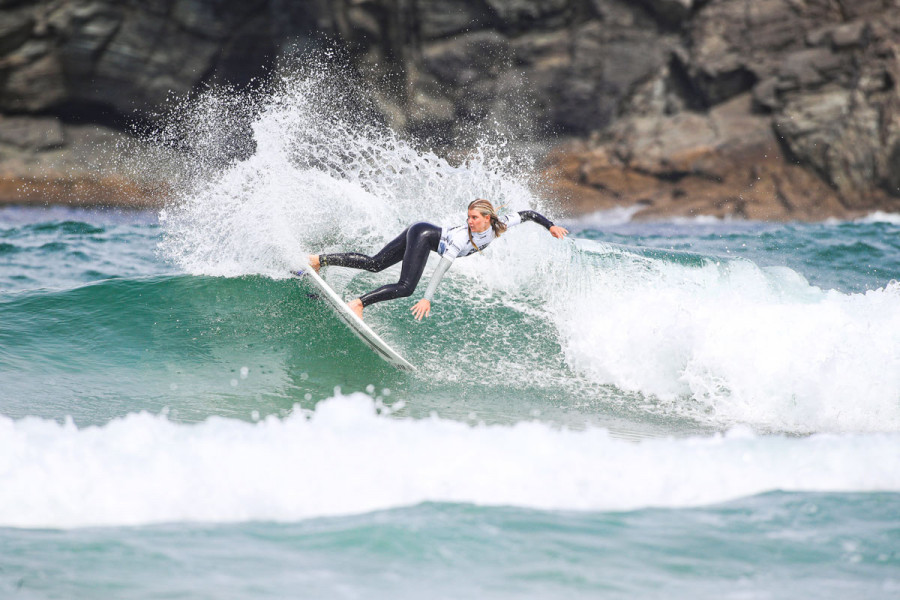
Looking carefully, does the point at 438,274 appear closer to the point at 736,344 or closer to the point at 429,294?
the point at 429,294

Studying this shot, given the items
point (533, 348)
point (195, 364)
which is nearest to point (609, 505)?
point (533, 348)

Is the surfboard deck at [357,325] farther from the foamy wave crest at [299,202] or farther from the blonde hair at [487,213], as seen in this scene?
the blonde hair at [487,213]

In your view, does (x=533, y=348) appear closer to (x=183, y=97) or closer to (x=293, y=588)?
(x=293, y=588)

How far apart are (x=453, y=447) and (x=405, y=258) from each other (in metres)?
2.33

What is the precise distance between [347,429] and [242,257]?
12.9 feet

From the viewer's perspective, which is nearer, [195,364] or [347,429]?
[347,429]

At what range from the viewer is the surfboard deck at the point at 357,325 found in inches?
215

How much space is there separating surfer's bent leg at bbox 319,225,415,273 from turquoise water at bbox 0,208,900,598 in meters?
0.57

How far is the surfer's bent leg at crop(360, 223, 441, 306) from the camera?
221 inches

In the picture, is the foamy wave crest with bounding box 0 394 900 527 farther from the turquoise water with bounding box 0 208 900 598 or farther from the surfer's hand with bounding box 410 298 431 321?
the surfer's hand with bounding box 410 298 431 321

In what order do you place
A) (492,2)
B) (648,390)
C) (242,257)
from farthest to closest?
1. (492,2)
2. (242,257)
3. (648,390)

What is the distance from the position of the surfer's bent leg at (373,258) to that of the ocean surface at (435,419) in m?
0.47

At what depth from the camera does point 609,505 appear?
3.36 m

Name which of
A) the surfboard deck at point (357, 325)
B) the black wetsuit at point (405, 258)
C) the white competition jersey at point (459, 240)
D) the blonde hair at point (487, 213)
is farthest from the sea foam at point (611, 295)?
the blonde hair at point (487, 213)
